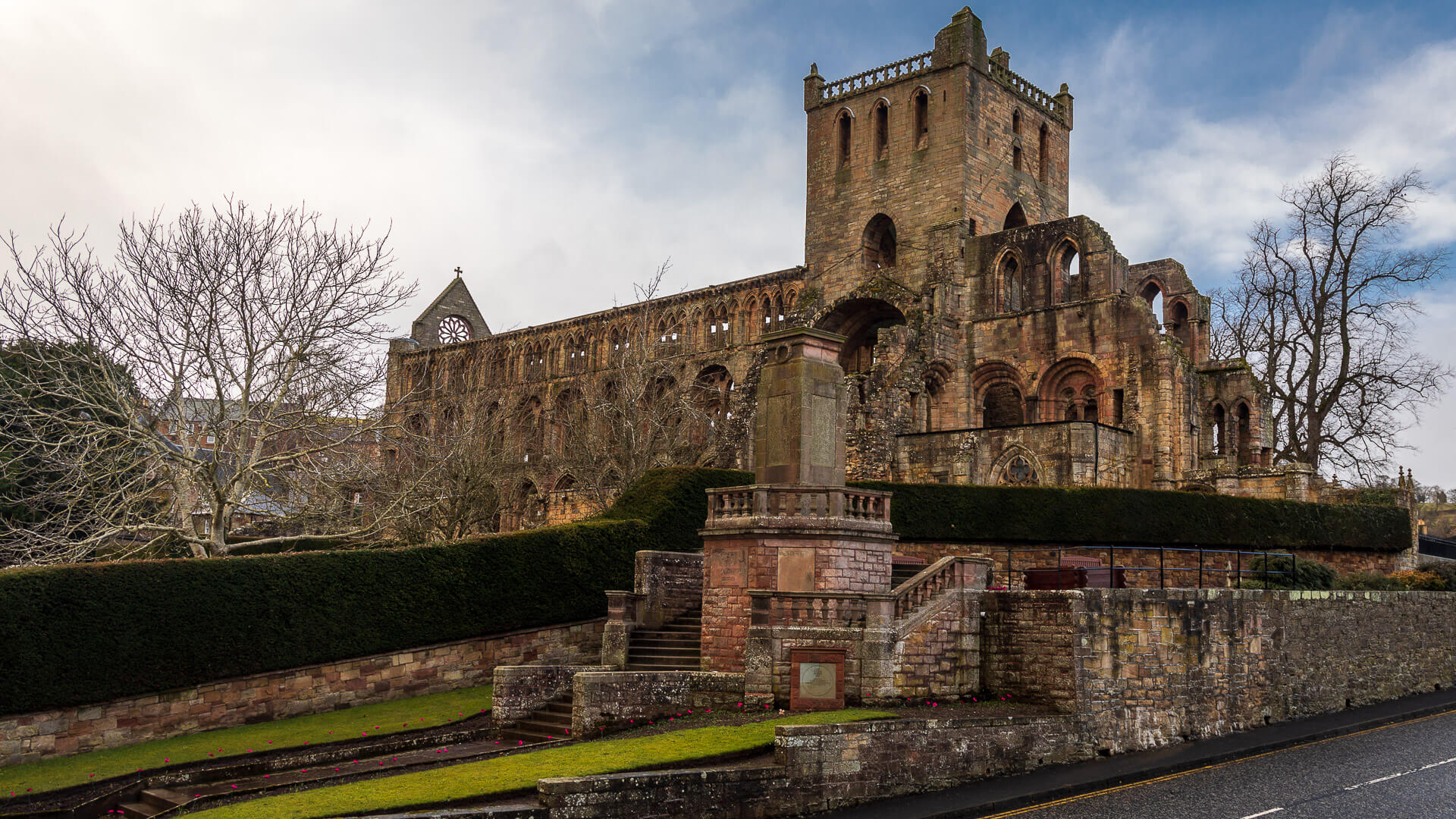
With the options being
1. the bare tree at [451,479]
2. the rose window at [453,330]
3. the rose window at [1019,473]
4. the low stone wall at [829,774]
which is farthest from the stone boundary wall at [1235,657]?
the rose window at [453,330]

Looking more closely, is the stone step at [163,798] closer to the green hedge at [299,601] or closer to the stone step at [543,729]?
the green hedge at [299,601]

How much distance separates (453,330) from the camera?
62531 millimetres

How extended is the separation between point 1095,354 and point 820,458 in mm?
18535

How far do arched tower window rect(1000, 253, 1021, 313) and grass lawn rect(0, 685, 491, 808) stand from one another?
22.3 m

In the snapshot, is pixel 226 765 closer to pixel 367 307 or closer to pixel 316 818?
pixel 316 818

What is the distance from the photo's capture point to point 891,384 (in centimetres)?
3478

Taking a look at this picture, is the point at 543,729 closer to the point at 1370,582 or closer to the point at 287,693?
the point at 287,693

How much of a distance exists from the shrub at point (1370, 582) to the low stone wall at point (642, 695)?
1470 cm

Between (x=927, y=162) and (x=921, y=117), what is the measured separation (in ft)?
6.31

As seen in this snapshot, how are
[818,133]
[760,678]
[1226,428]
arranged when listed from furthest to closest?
[818,133] < [1226,428] < [760,678]

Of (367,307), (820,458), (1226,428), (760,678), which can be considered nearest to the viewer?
(760,678)

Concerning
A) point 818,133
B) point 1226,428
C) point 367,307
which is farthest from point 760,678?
point 818,133

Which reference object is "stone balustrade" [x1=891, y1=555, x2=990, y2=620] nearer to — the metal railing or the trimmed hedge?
the metal railing

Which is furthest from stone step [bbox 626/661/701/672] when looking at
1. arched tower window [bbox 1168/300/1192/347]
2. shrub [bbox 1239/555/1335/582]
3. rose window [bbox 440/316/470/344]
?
rose window [bbox 440/316/470/344]
